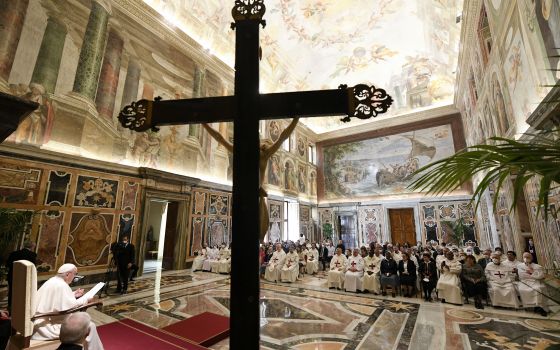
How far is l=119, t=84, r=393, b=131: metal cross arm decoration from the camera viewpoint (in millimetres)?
1883

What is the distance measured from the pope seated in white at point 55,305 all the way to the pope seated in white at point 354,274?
21.9 feet

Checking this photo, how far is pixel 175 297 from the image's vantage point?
681 cm

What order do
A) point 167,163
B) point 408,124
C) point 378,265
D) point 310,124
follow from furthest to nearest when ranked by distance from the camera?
point 310,124 < point 408,124 < point 167,163 < point 378,265

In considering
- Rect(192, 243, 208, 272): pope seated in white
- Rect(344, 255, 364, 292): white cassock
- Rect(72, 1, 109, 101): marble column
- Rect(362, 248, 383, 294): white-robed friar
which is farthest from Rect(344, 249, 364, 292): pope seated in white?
Rect(72, 1, 109, 101): marble column

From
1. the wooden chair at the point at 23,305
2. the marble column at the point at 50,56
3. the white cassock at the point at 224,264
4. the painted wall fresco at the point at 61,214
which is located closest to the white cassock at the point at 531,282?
the wooden chair at the point at 23,305

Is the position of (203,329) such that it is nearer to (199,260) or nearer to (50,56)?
(199,260)

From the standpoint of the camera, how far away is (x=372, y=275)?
7.81 metres

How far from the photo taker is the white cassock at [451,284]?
6.62 m

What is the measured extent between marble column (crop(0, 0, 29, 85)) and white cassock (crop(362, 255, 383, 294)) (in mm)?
11275

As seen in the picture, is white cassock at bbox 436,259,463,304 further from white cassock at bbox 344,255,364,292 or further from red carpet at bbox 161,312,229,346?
red carpet at bbox 161,312,229,346

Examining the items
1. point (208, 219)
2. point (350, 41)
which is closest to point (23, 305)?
point (208, 219)

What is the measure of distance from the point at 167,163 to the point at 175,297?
5869mm

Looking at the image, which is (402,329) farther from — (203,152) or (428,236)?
(428,236)

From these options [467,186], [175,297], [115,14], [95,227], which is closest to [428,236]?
[467,186]
